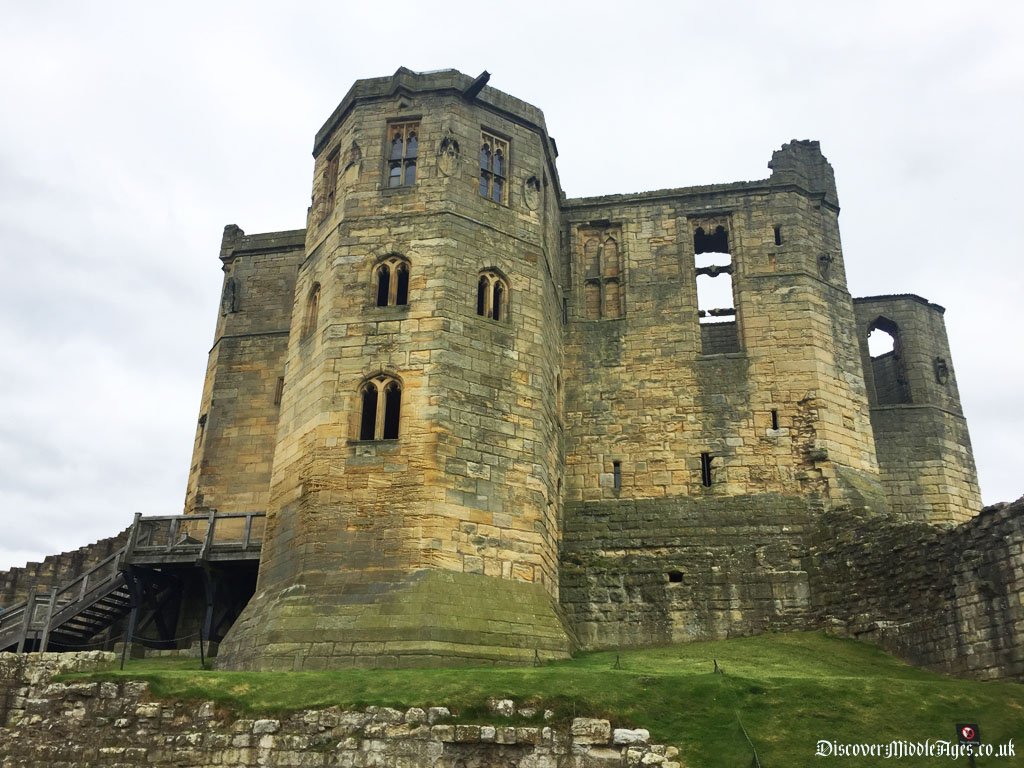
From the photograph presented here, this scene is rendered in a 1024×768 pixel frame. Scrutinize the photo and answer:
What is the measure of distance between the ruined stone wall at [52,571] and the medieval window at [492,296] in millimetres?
12332

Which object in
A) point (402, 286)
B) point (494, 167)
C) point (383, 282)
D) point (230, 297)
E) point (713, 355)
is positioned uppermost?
point (494, 167)

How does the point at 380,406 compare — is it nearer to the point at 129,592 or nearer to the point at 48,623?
the point at 129,592

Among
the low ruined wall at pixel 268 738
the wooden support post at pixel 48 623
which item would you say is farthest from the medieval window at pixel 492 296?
the wooden support post at pixel 48 623

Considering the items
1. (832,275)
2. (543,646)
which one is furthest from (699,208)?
(543,646)

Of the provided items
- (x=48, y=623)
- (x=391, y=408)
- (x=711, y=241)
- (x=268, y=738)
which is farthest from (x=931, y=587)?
(x=48, y=623)

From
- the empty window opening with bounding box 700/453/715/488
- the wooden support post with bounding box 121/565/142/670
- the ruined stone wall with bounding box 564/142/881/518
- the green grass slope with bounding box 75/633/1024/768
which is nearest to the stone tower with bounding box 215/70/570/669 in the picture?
the ruined stone wall with bounding box 564/142/881/518

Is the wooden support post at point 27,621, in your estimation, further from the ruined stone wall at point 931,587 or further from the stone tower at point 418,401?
the ruined stone wall at point 931,587

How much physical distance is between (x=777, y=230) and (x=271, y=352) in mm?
13112

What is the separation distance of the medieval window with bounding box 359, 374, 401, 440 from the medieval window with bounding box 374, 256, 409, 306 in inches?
74.6

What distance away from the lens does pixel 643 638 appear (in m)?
19.6

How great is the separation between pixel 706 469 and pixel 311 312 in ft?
30.0

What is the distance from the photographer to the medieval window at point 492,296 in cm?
1991

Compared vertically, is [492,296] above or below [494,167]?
below

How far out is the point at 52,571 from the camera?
26.5m
